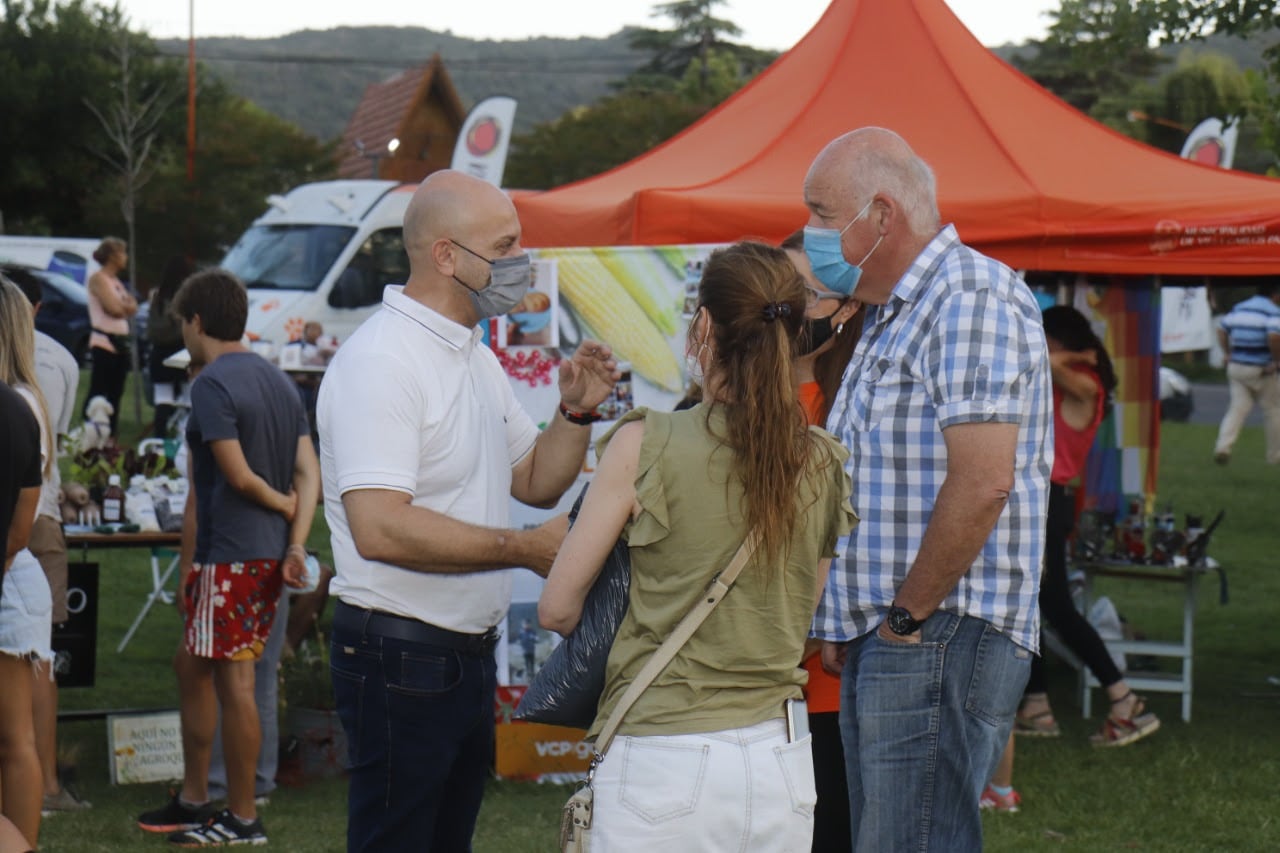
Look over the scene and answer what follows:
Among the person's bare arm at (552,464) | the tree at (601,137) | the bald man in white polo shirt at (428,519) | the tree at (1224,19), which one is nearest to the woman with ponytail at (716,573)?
the bald man in white polo shirt at (428,519)

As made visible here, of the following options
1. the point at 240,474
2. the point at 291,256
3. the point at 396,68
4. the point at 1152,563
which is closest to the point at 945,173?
the point at 1152,563

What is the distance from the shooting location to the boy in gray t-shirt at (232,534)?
522cm

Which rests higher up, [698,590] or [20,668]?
[698,590]

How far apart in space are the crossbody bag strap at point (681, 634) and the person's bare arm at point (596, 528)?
0.54ft

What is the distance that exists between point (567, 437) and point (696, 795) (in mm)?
1138

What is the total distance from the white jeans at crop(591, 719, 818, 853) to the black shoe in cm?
334

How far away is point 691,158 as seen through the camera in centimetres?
702

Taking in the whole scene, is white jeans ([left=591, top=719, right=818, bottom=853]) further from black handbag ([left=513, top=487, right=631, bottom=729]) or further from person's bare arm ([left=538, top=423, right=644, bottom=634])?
person's bare arm ([left=538, top=423, right=644, bottom=634])

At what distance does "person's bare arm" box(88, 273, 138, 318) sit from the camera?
50.0 feet

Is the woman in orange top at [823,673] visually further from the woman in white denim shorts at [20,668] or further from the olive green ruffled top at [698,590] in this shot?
the woman in white denim shorts at [20,668]

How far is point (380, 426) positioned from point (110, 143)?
122ft

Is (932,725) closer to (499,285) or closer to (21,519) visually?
(499,285)

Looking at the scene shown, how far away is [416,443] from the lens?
305 centimetres

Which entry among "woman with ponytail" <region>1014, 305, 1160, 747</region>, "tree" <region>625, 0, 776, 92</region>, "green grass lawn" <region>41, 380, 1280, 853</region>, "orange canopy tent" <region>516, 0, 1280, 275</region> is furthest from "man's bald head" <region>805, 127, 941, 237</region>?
"tree" <region>625, 0, 776, 92</region>
